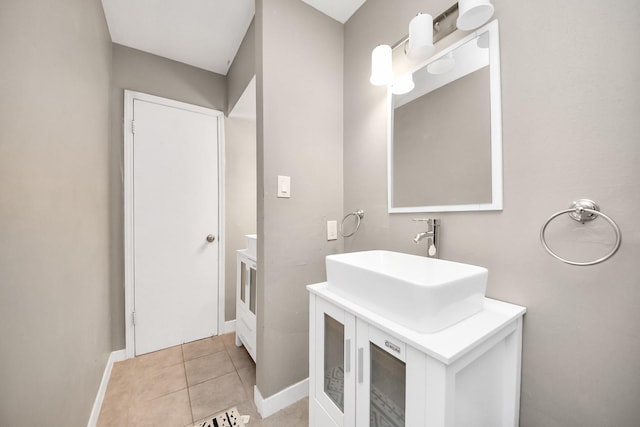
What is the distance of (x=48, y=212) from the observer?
2.76ft

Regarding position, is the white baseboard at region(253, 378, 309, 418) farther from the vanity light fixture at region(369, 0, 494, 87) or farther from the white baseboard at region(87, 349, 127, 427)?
the vanity light fixture at region(369, 0, 494, 87)

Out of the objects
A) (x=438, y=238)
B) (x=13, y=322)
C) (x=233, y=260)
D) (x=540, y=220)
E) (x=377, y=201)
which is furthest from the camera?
(x=233, y=260)

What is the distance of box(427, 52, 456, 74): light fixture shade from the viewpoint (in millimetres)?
998

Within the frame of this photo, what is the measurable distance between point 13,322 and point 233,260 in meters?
1.64

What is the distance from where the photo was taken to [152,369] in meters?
1.69

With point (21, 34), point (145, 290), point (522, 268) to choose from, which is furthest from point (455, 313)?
point (145, 290)

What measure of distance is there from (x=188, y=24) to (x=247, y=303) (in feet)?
6.95

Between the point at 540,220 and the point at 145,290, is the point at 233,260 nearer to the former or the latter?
the point at 145,290

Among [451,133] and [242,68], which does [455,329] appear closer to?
[451,133]

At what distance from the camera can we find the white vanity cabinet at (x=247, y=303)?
5.52 feet

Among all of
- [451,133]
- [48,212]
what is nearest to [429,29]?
[451,133]

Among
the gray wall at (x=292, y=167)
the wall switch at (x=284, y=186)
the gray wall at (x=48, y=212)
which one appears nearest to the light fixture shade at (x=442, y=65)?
the gray wall at (x=292, y=167)

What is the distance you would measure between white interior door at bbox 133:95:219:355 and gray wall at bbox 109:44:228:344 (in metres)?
0.10

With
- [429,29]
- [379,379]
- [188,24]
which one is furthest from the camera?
[188,24]
